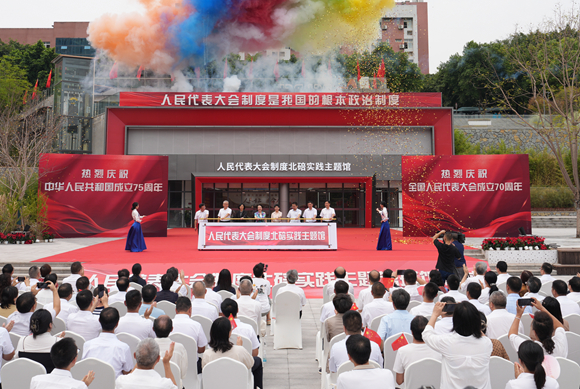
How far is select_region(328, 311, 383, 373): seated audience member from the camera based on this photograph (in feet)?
10.6

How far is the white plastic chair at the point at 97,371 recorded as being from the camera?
3.03 metres

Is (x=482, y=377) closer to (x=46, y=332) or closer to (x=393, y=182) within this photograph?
(x=46, y=332)

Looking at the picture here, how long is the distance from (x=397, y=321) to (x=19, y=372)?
3062 mm

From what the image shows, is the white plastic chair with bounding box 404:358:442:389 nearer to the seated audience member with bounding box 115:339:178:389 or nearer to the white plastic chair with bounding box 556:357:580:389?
the white plastic chair with bounding box 556:357:580:389

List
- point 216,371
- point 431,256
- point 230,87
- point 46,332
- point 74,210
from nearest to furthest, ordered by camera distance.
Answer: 1. point 216,371
2. point 46,332
3. point 431,256
4. point 74,210
5. point 230,87

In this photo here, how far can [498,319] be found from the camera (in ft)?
13.2

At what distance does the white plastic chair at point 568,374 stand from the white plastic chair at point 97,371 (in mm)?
3154

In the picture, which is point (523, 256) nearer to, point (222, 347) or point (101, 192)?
point (222, 347)

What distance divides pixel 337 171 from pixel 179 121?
8.50 m

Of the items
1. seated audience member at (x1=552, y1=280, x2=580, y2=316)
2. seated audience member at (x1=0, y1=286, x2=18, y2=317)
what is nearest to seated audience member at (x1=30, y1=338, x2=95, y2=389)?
seated audience member at (x1=0, y1=286, x2=18, y2=317)

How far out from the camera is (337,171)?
21500mm

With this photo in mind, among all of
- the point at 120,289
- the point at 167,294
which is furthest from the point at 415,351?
the point at 120,289

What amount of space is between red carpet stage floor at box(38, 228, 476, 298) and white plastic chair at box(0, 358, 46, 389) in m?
6.19

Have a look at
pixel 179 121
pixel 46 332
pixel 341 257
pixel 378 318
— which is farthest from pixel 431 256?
pixel 179 121
